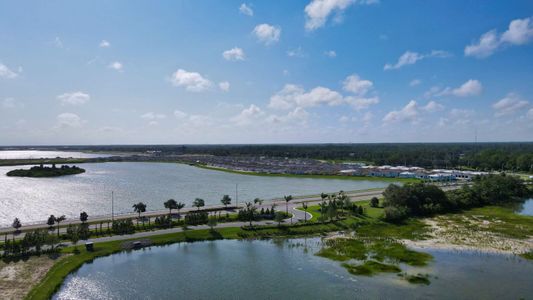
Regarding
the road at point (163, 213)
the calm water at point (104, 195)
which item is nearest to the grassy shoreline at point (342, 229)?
the road at point (163, 213)

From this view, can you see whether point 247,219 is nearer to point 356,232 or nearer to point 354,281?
point 356,232

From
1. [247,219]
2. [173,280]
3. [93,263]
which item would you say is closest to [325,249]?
Answer: [247,219]

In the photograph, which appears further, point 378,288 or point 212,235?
point 212,235

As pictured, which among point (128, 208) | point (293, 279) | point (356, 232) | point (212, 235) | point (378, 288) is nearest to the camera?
point (378, 288)

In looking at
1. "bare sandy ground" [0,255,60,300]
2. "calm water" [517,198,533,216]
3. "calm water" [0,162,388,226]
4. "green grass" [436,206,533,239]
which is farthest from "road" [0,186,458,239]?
"calm water" [517,198,533,216]

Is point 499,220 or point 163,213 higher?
point 163,213

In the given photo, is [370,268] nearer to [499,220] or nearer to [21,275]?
[21,275]

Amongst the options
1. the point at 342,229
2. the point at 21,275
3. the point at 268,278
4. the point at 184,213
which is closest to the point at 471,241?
the point at 342,229
